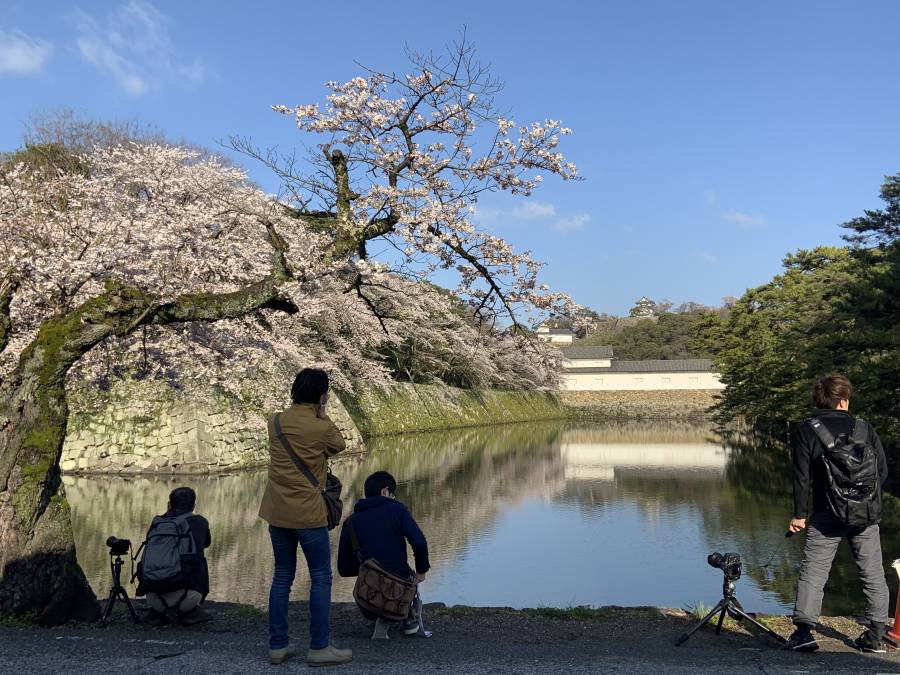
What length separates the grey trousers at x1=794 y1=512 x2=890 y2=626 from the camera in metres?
4.09

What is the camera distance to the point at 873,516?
3.98 meters

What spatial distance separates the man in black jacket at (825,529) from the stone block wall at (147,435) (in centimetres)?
1375

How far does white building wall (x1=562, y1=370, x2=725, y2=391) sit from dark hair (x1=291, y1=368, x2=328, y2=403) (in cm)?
4497

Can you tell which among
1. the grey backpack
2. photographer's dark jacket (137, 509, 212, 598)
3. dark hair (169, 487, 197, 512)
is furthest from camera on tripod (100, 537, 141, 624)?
dark hair (169, 487, 197, 512)

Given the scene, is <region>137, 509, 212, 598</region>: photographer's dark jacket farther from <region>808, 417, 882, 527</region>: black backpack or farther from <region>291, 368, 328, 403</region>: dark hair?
<region>808, 417, 882, 527</region>: black backpack

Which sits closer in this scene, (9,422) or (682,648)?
(682,648)

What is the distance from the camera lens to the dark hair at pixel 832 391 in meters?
4.14

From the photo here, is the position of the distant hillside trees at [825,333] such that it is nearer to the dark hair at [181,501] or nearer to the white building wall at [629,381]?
the white building wall at [629,381]

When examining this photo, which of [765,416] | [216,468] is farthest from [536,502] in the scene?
[765,416]

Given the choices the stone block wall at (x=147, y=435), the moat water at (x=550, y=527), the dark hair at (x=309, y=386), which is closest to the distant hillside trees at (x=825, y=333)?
the moat water at (x=550, y=527)

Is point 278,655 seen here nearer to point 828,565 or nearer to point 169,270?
point 828,565

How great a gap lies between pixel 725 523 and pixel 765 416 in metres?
15.1

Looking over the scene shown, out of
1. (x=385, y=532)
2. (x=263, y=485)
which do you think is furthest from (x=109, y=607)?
(x=263, y=485)

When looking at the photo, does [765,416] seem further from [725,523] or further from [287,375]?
[287,375]
